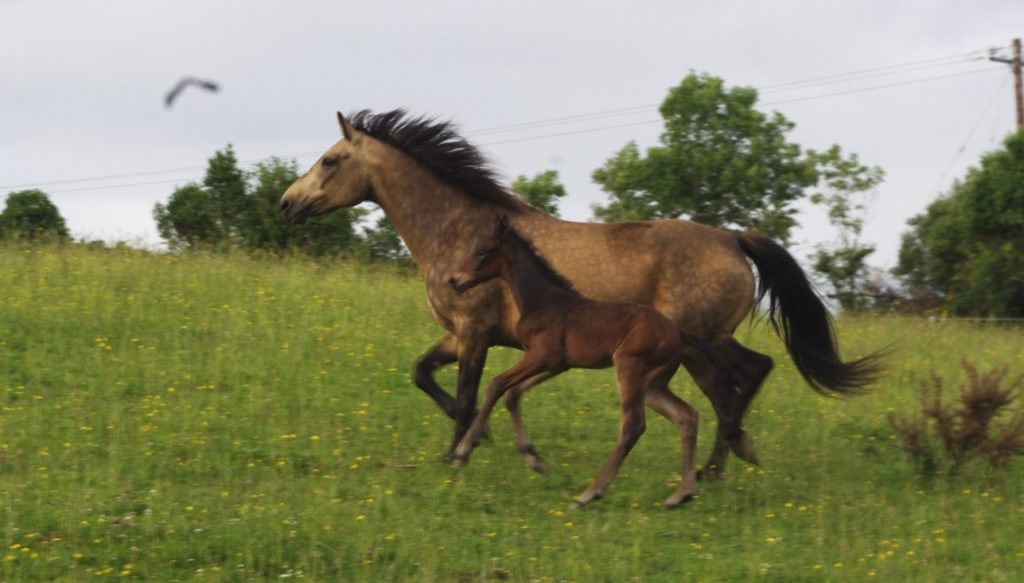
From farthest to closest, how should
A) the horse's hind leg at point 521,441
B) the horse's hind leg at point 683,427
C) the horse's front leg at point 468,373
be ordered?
the horse's front leg at point 468,373 → the horse's hind leg at point 521,441 → the horse's hind leg at point 683,427

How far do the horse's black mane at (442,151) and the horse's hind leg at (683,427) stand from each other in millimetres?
1979

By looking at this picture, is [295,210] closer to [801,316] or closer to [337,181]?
[337,181]

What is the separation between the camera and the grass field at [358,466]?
7.61 meters

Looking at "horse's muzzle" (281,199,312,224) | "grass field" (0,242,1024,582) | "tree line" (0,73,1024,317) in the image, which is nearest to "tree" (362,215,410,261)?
"tree line" (0,73,1024,317)

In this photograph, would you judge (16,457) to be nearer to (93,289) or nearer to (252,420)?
(252,420)

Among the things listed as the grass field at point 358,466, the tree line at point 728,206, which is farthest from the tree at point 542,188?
the grass field at point 358,466

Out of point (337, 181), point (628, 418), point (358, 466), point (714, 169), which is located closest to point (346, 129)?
point (337, 181)

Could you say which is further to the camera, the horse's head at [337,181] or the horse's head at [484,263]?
the horse's head at [337,181]

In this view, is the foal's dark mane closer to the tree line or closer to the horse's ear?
the horse's ear

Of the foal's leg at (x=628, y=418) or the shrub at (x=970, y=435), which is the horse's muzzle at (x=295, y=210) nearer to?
the foal's leg at (x=628, y=418)

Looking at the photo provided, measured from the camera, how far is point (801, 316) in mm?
10430

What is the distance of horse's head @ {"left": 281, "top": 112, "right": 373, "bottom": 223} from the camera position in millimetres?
10711

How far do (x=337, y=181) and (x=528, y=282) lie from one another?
87.2 inches

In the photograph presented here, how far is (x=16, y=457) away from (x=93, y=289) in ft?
18.7
